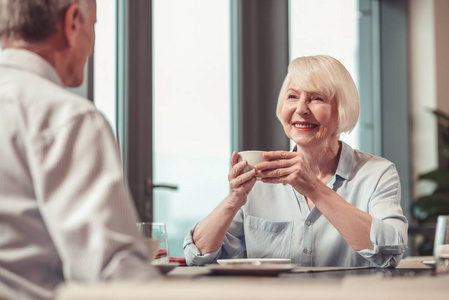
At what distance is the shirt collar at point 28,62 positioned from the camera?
110cm

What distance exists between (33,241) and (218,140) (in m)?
3.10

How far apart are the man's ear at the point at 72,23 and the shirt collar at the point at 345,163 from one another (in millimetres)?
1315

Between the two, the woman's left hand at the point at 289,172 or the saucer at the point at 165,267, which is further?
the woman's left hand at the point at 289,172

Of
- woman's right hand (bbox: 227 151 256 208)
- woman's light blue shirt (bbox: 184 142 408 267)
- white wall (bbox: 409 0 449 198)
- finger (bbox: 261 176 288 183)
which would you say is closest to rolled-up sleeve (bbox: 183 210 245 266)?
woman's light blue shirt (bbox: 184 142 408 267)

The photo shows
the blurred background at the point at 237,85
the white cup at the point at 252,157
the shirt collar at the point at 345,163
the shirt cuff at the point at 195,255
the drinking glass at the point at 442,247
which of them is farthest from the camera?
the blurred background at the point at 237,85

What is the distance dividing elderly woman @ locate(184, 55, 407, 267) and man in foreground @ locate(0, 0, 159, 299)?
0.95 meters

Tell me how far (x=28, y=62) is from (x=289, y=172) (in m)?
1.05

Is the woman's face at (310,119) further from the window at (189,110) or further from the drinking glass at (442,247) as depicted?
the window at (189,110)

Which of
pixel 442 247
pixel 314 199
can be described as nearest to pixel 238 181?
pixel 314 199

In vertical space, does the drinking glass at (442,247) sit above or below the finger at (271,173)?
below

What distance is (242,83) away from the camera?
427 centimetres

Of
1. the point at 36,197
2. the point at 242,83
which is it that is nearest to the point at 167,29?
the point at 242,83

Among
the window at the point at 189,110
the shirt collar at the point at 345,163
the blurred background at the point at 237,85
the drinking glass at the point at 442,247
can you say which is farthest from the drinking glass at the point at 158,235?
the window at the point at 189,110

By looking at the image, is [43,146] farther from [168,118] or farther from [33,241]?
[168,118]
